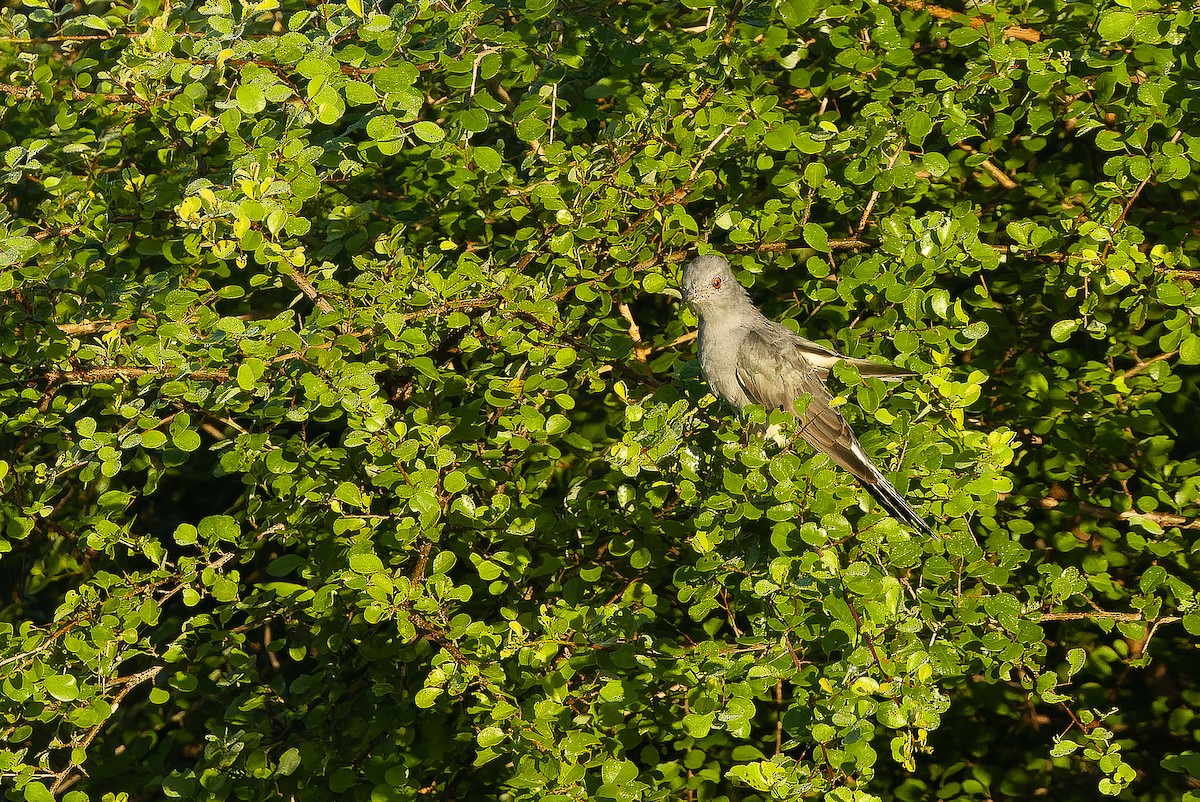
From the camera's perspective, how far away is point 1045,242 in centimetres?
369

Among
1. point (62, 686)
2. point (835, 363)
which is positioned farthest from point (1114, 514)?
point (62, 686)

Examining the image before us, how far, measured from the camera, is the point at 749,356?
188 inches

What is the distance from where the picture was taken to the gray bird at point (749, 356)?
4.49m

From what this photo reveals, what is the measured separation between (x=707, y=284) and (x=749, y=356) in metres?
0.43

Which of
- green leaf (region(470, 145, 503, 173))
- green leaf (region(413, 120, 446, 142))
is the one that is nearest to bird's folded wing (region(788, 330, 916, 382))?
green leaf (region(470, 145, 503, 173))

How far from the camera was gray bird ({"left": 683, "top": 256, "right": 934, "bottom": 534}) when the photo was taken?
449 cm

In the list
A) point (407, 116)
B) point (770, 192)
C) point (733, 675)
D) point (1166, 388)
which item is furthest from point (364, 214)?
point (1166, 388)

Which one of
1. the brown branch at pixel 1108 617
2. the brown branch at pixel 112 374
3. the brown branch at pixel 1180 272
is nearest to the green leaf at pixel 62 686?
the brown branch at pixel 112 374

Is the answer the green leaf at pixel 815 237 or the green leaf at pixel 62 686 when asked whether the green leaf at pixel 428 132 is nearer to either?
the green leaf at pixel 815 237

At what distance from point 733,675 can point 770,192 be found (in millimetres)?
2235

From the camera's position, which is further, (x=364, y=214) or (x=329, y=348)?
(x=364, y=214)

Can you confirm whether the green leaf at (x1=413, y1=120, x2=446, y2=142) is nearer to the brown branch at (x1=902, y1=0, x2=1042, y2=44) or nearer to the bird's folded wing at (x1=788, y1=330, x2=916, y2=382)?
the bird's folded wing at (x1=788, y1=330, x2=916, y2=382)

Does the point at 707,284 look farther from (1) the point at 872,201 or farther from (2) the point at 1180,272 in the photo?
(2) the point at 1180,272

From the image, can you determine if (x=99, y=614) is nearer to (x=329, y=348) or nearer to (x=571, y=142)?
(x=329, y=348)
